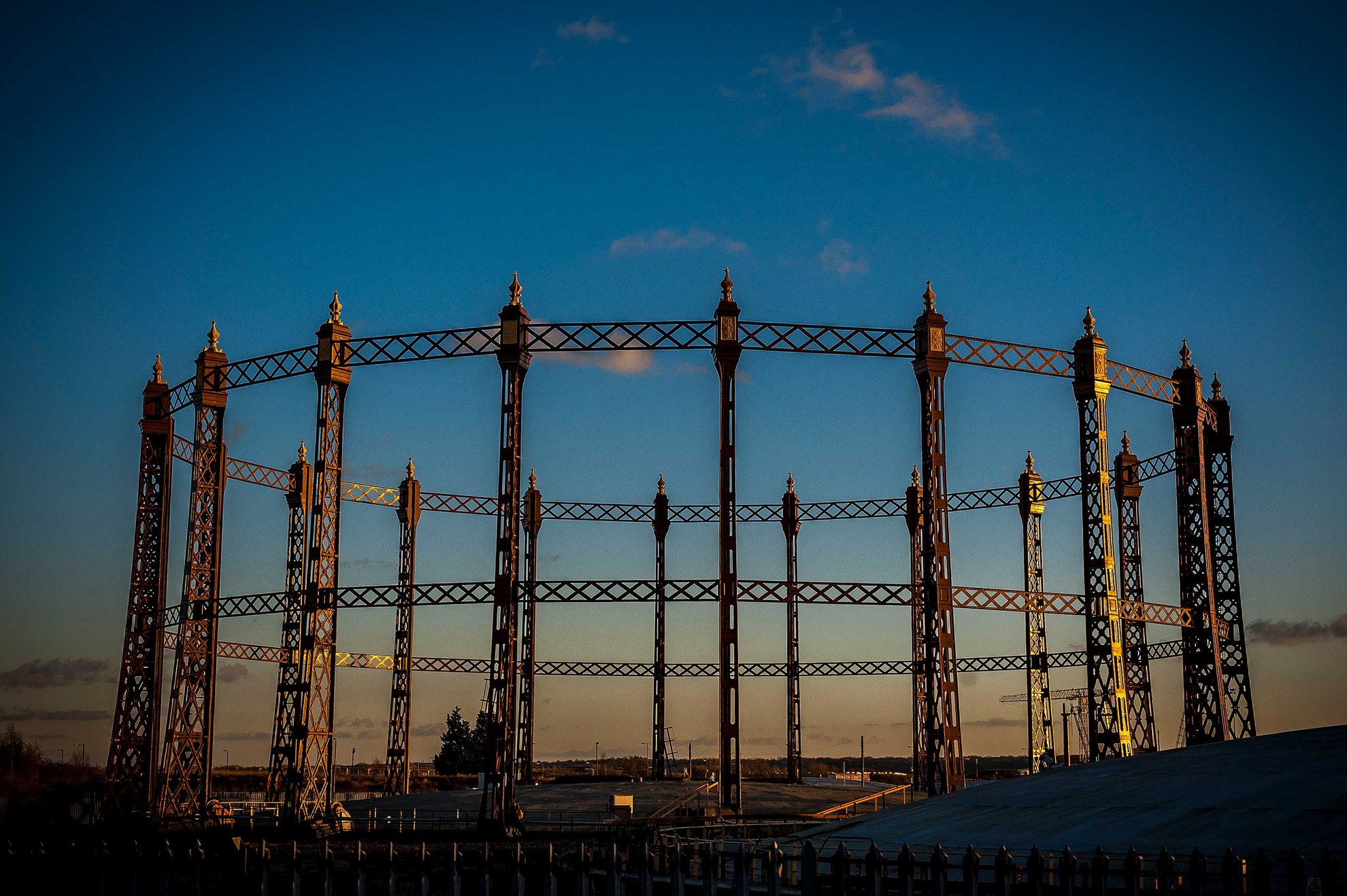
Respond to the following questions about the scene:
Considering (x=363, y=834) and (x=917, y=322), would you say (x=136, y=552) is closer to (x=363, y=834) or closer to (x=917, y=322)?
(x=363, y=834)

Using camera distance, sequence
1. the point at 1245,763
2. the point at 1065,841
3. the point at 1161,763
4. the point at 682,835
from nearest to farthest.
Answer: the point at 1065,841
the point at 1245,763
the point at 1161,763
the point at 682,835

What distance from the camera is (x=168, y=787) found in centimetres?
4325

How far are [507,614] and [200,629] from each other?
13237 millimetres

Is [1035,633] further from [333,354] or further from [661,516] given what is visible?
[333,354]

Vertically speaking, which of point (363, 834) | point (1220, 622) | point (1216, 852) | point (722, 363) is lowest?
point (363, 834)

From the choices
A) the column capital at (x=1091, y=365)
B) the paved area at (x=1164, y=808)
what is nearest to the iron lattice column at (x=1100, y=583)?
the column capital at (x=1091, y=365)

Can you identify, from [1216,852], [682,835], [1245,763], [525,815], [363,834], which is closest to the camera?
[1216,852]

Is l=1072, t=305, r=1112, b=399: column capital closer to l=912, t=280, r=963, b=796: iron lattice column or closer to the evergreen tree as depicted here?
l=912, t=280, r=963, b=796: iron lattice column

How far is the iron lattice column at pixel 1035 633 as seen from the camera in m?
58.5

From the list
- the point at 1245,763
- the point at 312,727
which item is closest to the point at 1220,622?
the point at 1245,763

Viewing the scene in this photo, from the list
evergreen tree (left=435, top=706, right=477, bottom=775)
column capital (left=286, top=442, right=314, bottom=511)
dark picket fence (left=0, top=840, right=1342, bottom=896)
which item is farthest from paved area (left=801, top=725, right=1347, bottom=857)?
evergreen tree (left=435, top=706, right=477, bottom=775)

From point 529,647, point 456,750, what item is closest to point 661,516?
point 529,647

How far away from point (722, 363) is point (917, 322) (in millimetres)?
5954

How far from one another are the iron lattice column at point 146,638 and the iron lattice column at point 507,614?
40.7ft
